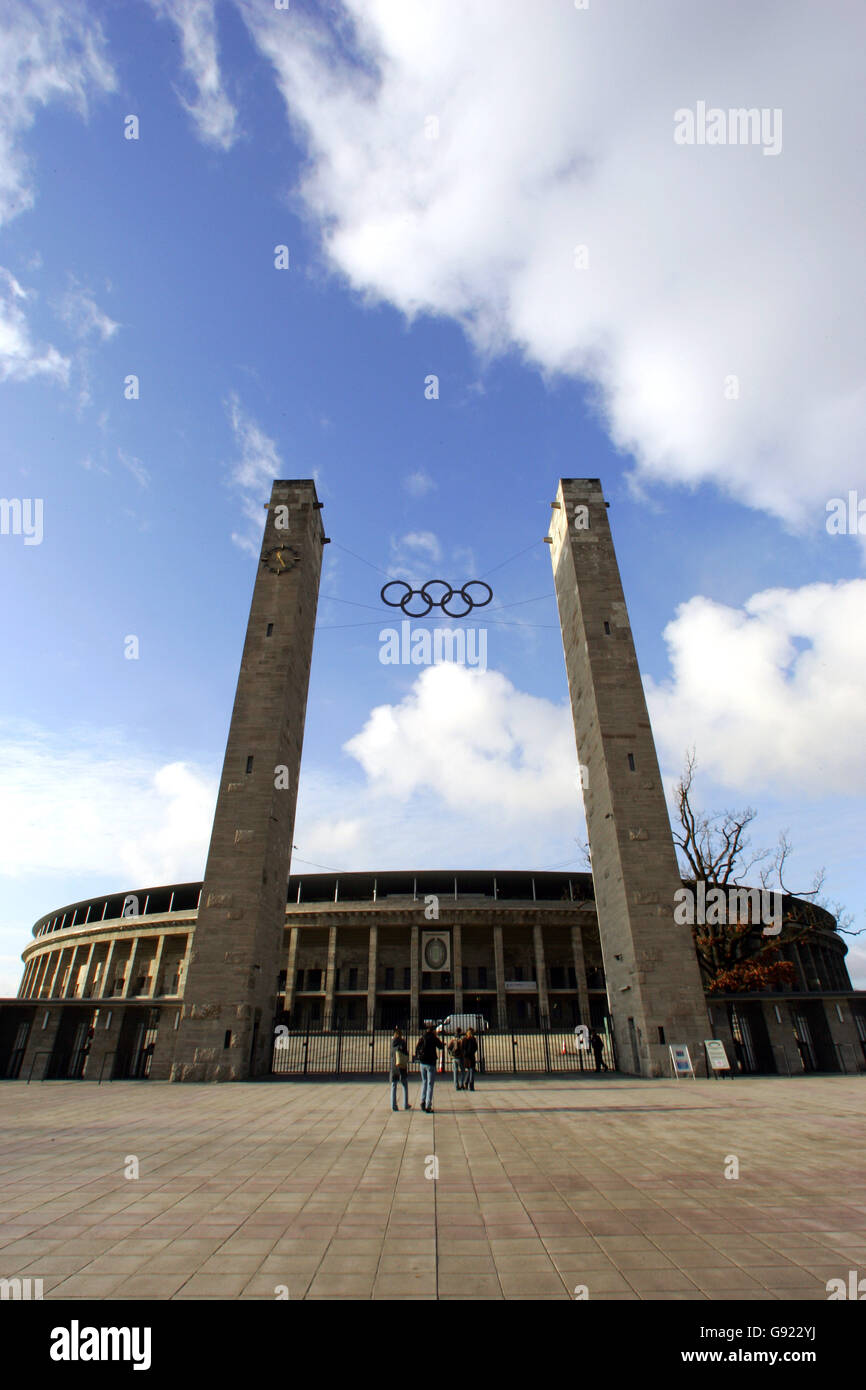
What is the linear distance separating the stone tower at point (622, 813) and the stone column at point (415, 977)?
98.0 feet

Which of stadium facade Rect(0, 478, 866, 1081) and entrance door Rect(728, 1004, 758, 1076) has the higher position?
stadium facade Rect(0, 478, 866, 1081)

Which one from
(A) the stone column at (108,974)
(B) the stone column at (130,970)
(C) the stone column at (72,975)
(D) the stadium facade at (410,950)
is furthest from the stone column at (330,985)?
(C) the stone column at (72,975)

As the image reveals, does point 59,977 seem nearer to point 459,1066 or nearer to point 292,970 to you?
point 292,970

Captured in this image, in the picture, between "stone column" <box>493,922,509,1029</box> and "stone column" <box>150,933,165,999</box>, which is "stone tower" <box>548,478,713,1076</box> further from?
"stone column" <box>150,933,165,999</box>

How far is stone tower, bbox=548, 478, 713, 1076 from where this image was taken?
24.7 metres

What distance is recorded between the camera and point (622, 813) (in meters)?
27.8

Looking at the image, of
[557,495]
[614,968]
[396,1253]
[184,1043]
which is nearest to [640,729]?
[614,968]

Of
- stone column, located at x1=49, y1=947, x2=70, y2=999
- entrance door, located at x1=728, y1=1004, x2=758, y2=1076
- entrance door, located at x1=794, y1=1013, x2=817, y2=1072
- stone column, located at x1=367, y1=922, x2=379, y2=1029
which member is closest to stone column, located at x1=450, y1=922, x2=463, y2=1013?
stone column, located at x1=367, y1=922, x2=379, y2=1029

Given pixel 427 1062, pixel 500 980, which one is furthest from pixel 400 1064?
pixel 500 980

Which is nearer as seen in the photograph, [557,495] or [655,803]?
[655,803]

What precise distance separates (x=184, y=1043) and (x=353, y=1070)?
726cm

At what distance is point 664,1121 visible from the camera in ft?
46.8

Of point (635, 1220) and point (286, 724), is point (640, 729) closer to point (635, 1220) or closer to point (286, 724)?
point (286, 724)

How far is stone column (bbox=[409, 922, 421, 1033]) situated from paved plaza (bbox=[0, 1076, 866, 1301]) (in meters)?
41.9
